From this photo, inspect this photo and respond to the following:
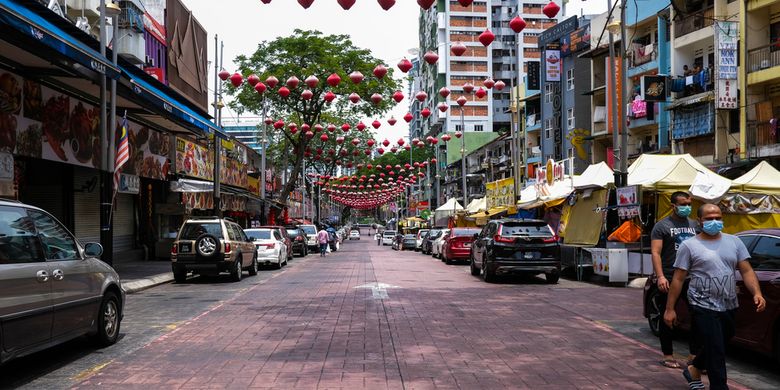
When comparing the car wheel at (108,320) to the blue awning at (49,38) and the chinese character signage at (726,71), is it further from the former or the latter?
the chinese character signage at (726,71)

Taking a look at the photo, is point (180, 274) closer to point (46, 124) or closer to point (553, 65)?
point (46, 124)

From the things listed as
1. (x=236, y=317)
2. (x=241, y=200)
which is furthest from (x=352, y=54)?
(x=236, y=317)

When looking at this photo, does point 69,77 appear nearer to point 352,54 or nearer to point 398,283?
point 398,283

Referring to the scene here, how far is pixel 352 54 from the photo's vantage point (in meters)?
40.2

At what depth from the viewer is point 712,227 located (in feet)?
19.8

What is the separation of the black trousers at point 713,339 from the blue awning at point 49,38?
1085cm

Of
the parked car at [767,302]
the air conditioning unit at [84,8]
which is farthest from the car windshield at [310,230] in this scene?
the parked car at [767,302]

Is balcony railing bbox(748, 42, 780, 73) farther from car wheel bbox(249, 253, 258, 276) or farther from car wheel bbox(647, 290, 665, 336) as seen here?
car wheel bbox(647, 290, 665, 336)

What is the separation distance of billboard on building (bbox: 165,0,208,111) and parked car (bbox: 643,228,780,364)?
92.3 ft

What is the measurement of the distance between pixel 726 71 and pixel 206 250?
2027cm

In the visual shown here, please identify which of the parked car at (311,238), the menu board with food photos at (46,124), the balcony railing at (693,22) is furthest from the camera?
the parked car at (311,238)

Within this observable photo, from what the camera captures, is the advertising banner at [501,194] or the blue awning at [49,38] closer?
the blue awning at [49,38]

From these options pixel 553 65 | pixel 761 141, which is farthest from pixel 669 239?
pixel 553 65

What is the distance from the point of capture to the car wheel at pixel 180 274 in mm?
18906
